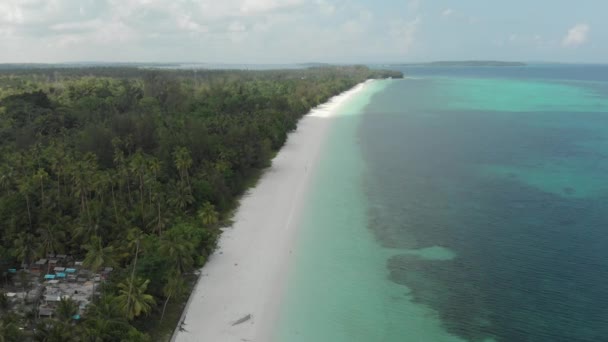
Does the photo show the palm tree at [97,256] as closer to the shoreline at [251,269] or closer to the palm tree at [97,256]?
the palm tree at [97,256]

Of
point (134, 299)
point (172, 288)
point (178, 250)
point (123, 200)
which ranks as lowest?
point (172, 288)

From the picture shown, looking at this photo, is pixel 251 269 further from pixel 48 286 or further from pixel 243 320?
pixel 48 286

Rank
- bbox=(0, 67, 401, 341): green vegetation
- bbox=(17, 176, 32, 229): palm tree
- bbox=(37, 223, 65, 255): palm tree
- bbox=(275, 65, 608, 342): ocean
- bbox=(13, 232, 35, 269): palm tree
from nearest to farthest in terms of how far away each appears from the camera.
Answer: bbox=(0, 67, 401, 341): green vegetation
bbox=(275, 65, 608, 342): ocean
bbox=(13, 232, 35, 269): palm tree
bbox=(37, 223, 65, 255): palm tree
bbox=(17, 176, 32, 229): palm tree

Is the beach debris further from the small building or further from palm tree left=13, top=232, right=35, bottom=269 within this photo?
palm tree left=13, top=232, right=35, bottom=269

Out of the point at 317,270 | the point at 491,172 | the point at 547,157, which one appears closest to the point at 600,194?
the point at 491,172

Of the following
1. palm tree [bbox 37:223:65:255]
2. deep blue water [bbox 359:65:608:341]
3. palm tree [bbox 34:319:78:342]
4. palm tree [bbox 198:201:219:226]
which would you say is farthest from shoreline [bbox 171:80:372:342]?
palm tree [bbox 37:223:65:255]

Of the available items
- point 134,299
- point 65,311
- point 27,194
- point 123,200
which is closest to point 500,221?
point 134,299
